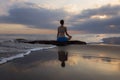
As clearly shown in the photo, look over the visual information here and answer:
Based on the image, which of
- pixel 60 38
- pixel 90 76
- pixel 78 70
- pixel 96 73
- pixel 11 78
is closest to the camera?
pixel 11 78

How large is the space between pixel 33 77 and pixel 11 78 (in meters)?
0.51

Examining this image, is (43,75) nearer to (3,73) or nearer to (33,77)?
(33,77)

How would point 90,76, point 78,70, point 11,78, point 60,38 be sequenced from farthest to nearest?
point 60,38, point 78,70, point 90,76, point 11,78

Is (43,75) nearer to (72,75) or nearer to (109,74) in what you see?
(72,75)

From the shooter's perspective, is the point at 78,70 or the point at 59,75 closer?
the point at 59,75

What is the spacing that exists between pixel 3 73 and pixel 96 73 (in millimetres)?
2389

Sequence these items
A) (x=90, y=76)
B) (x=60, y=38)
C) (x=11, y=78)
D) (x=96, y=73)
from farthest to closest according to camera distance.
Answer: (x=60, y=38) → (x=96, y=73) → (x=90, y=76) → (x=11, y=78)

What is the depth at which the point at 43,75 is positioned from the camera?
591cm

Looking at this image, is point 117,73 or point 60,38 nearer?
point 117,73

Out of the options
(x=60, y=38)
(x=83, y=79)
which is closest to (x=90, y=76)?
(x=83, y=79)

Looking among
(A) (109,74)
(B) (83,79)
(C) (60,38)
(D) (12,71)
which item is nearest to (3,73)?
(D) (12,71)

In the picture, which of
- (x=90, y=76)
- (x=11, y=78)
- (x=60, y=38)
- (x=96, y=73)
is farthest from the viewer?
(x=60, y=38)

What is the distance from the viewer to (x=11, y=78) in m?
5.47

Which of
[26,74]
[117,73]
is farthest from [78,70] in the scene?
[26,74]
